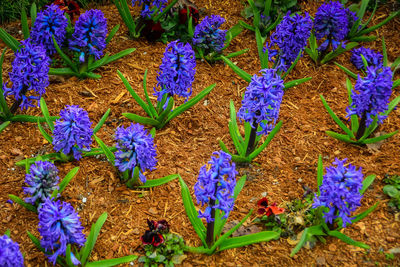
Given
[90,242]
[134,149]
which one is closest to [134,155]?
[134,149]

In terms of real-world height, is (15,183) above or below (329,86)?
below

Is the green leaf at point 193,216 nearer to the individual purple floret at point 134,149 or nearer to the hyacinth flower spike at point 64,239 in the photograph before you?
the individual purple floret at point 134,149

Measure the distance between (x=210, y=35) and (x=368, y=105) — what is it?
1.85m

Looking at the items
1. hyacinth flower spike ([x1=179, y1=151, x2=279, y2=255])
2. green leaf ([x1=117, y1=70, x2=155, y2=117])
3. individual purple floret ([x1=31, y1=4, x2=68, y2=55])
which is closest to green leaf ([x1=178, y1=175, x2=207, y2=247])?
hyacinth flower spike ([x1=179, y1=151, x2=279, y2=255])

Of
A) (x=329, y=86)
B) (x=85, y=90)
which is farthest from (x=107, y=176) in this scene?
(x=329, y=86)

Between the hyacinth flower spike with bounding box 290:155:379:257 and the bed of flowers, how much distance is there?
0.01 metres

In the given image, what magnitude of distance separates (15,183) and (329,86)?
126 inches

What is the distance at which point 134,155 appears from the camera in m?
3.41

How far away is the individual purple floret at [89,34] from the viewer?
4398 millimetres

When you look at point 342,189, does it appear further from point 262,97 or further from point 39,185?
point 39,185

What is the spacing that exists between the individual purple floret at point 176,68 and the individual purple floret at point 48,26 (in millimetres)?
1282

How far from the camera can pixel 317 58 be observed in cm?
498

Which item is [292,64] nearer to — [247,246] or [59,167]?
[247,246]

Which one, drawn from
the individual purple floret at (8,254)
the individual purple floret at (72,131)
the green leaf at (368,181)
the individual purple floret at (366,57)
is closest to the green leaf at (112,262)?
the individual purple floret at (8,254)
